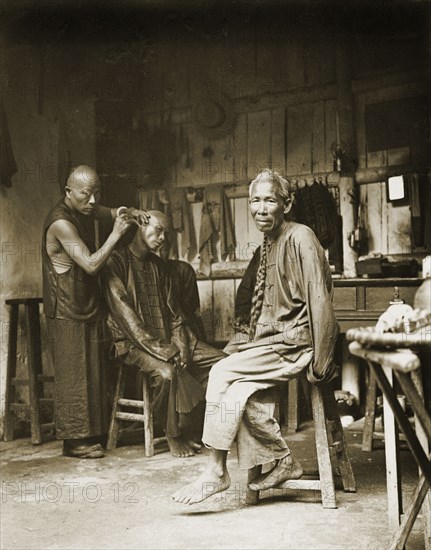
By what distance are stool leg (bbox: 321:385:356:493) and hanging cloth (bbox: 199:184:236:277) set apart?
3.19 m

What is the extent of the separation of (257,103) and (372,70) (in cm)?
119

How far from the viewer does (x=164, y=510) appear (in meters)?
3.58

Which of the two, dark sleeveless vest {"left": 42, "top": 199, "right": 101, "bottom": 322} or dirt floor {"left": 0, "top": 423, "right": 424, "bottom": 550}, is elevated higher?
dark sleeveless vest {"left": 42, "top": 199, "right": 101, "bottom": 322}

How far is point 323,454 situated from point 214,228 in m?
3.59

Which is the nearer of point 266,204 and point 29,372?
point 266,204

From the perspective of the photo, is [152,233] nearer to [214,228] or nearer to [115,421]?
[214,228]

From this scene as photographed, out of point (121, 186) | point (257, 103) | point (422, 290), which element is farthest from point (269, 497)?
point (257, 103)

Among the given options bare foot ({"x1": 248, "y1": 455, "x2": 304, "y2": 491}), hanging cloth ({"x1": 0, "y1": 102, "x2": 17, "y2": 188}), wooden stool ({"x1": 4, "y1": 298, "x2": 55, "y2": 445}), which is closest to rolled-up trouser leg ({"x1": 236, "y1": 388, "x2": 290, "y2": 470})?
bare foot ({"x1": 248, "y1": 455, "x2": 304, "y2": 491})

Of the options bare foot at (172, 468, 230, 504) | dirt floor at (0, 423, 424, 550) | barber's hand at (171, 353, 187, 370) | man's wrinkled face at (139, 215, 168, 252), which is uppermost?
man's wrinkled face at (139, 215, 168, 252)

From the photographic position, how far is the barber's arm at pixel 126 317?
5.05 m

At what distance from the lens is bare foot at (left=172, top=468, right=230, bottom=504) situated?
3.53 meters

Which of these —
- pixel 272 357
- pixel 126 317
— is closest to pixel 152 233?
pixel 126 317

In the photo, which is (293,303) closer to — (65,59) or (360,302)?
(360,302)

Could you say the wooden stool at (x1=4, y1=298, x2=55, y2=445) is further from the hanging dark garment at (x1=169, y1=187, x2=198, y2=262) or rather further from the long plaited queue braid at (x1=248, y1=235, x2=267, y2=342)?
the long plaited queue braid at (x1=248, y1=235, x2=267, y2=342)
